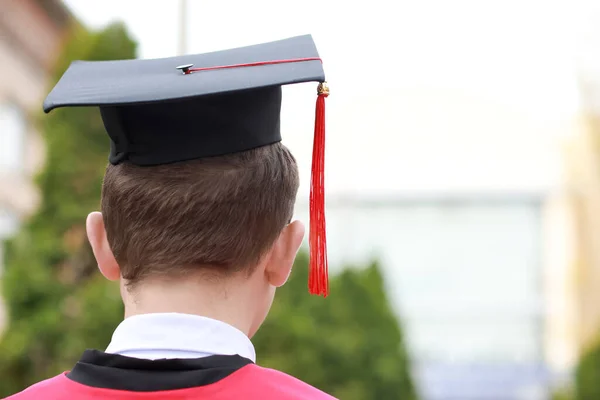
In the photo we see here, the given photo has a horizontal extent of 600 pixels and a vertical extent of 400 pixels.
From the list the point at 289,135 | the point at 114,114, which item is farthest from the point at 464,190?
the point at 114,114

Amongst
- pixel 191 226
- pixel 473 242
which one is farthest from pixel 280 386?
pixel 473 242

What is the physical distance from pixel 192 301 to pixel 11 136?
15652mm

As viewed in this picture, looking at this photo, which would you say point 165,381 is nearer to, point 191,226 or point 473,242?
point 191,226

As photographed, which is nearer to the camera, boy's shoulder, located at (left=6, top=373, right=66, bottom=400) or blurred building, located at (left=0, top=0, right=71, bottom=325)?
boy's shoulder, located at (left=6, top=373, right=66, bottom=400)

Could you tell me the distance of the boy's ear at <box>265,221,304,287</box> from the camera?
157 cm

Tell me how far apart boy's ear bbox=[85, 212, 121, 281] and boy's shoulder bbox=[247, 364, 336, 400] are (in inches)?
11.3

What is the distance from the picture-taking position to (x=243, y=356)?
1.54 m

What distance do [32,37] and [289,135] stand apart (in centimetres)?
2223

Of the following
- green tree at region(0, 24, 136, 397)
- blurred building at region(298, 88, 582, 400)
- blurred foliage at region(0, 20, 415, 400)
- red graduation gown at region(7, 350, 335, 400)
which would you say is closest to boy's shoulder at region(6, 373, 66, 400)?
red graduation gown at region(7, 350, 335, 400)

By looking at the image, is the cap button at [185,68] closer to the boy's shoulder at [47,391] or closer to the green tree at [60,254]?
the boy's shoulder at [47,391]

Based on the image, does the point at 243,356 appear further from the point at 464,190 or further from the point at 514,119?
the point at 514,119

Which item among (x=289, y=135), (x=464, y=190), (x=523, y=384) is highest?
(x=289, y=135)

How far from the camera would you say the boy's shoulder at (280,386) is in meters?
1.53

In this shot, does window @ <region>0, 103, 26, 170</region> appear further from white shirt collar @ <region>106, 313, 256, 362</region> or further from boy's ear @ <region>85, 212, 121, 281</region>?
white shirt collar @ <region>106, 313, 256, 362</region>
